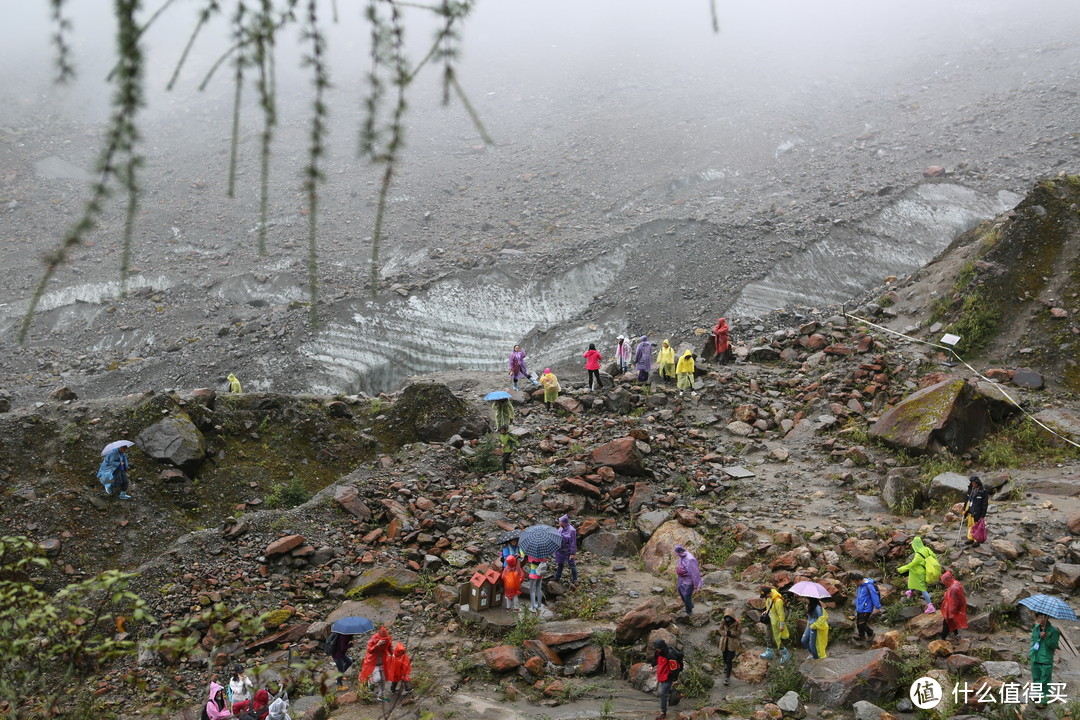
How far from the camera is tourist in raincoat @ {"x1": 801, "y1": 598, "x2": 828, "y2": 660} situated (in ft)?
22.5

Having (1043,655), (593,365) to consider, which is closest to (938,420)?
(1043,655)

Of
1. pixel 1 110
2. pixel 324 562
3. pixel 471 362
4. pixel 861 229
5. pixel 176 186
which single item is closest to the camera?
pixel 324 562

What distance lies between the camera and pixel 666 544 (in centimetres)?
930

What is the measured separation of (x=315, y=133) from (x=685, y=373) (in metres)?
12.6

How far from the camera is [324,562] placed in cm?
929

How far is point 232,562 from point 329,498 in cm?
158

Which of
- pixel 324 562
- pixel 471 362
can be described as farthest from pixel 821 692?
pixel 471 362

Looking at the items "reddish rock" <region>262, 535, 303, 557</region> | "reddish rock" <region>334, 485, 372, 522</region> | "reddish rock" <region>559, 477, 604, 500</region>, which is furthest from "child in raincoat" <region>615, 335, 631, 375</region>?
"reddish rock" <region>262, 535, 303, 557</region>

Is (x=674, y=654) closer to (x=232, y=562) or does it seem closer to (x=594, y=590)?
(x=594, y=590)

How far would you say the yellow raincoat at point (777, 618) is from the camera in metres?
6.97

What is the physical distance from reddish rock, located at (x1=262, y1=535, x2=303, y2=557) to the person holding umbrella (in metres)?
2.57

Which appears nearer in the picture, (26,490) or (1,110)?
(26,490)

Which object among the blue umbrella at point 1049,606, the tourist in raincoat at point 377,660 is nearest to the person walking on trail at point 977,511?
the blue umbrella at point 1049,606

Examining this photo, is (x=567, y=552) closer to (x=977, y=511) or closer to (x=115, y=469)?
(x=977, y=511)
